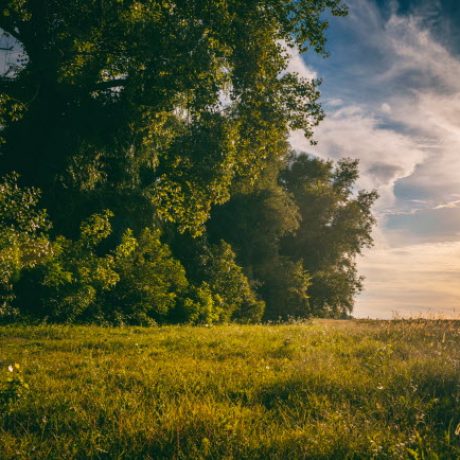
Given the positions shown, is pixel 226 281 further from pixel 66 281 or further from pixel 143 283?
pixel 66 281

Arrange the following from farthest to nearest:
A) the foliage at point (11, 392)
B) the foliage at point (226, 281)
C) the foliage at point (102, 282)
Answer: the foliage at point (226, 281), the foliage at point (102, 282), the foliage at point (11, 392)

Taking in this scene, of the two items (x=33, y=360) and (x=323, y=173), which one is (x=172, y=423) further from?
(x=323, y=173)

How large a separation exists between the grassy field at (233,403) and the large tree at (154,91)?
5.51m

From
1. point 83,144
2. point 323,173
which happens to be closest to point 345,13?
point 83,144

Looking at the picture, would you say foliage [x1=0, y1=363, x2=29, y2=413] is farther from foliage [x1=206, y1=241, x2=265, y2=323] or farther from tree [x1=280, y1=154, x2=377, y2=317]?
tree [x1=280, y1=154, x2=377, y2=317]

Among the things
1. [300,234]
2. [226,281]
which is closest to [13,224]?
[226,281]

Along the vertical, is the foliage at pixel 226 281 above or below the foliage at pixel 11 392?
above

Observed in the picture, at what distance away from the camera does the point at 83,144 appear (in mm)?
12070

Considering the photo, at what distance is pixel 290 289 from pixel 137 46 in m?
24.1

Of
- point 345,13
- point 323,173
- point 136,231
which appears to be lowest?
point 136,231

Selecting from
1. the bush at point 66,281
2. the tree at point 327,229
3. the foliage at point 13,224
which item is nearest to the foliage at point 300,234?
the tree at point 327,229

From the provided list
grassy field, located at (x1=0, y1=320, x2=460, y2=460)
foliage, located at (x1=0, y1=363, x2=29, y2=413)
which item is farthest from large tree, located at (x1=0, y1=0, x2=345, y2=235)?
foliage, located at (x1=0, y1=363, x2=29, y2=413)

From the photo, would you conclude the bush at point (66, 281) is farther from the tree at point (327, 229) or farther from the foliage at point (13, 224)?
the tree at point (327, 229)

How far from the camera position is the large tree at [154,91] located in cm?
1030
